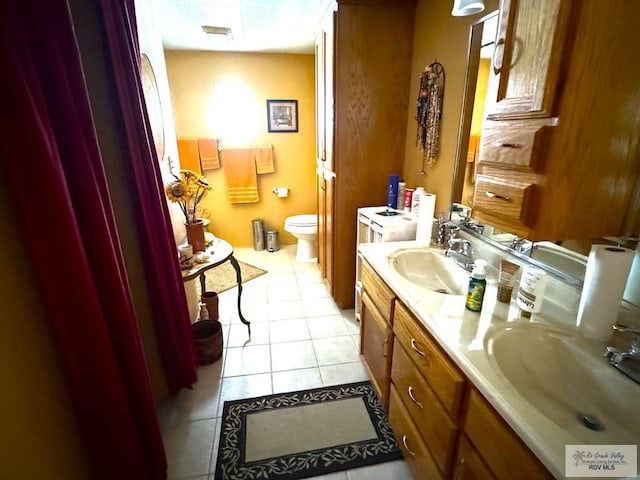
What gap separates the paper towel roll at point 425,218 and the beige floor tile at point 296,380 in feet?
3.32

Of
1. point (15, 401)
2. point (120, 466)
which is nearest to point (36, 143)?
point (15, 401)

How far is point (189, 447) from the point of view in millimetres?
1481

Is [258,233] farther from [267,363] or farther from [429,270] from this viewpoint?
[429,270]

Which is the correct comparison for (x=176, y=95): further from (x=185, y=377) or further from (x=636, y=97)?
(x=636, y=97)

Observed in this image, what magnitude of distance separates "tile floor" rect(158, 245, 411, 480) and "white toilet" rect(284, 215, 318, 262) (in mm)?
518

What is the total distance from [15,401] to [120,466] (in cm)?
51

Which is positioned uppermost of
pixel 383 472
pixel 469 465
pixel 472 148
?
pixel 472 148

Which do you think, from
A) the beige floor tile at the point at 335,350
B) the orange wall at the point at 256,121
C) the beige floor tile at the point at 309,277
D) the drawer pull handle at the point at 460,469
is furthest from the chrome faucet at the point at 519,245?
the orange wall at the point at 256,121

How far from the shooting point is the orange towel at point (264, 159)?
369 centimetres

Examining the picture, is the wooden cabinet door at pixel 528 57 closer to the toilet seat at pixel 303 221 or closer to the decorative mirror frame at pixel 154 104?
the decorative mirror frame at pixel 154 104

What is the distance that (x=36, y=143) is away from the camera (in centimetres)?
77

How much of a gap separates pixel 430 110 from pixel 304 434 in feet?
6.23

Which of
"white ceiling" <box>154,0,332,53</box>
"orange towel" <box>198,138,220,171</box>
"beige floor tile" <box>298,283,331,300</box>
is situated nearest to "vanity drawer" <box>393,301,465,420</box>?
"beige floor tile" <box>298,283,331,300</box>

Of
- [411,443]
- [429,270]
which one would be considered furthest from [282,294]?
[411,443]
